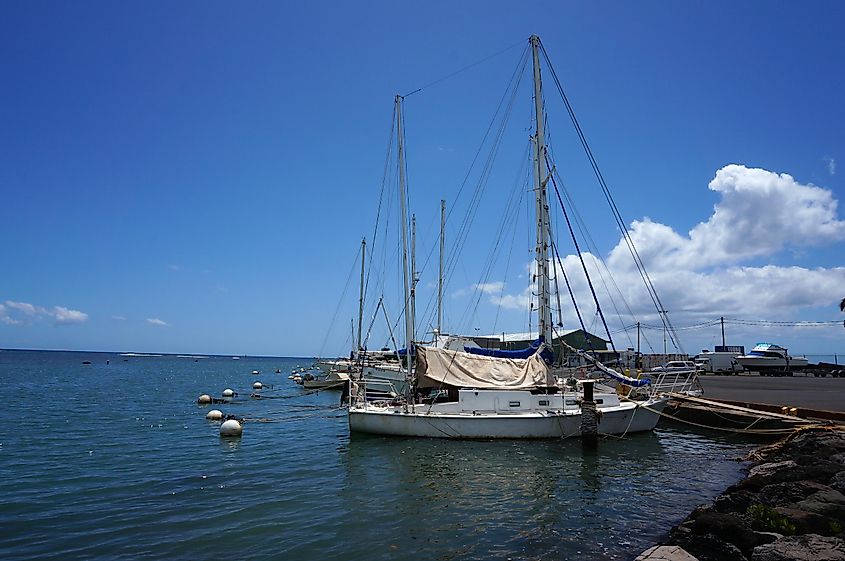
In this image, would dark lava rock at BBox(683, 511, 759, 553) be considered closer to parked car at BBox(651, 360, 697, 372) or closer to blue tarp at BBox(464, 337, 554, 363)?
blue tarp at BBox(464, 337, 554, 363)

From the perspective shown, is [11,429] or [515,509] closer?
[515,509]

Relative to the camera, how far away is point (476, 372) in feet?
88.9

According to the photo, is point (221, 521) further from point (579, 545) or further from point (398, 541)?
point (579, 545)

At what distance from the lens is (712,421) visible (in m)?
29.9

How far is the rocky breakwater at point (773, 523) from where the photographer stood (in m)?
9.65

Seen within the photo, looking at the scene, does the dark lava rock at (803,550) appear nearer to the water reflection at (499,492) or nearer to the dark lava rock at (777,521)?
the dark lava rock at (777,521)

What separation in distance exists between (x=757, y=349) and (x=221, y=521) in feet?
323

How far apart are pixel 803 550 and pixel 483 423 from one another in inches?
654

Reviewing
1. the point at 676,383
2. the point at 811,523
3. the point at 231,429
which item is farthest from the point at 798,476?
the point at 231,429

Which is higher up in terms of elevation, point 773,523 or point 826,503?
point 826,503

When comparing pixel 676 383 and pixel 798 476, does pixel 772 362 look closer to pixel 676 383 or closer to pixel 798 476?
pixel 676 383

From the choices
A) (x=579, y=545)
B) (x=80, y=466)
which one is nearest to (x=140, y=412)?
(x=80, y=466)

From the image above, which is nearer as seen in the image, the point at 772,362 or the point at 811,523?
the point at 811,523

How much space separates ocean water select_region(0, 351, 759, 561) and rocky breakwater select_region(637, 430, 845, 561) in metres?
1.58
